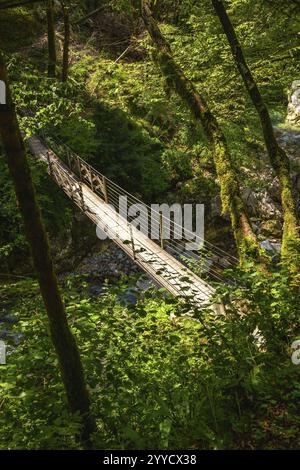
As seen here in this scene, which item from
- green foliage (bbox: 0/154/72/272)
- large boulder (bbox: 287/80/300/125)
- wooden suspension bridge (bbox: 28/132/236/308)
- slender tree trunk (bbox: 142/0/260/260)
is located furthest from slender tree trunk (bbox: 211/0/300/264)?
large boulder (bbox: 287/80/300/125)

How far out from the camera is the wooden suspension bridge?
7458 millimetres

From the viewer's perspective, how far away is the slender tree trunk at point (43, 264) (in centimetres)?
304

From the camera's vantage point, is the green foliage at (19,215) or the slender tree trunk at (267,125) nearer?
the slender tree trunk at (267,125)

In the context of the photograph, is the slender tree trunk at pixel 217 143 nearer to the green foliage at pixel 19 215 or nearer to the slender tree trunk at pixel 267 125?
the slender tree trunk at pixel 267 125

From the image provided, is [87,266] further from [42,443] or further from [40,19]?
[40,19]

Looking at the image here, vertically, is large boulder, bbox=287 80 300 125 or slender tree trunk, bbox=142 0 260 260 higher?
large boulder, bbox=287 80 300 125

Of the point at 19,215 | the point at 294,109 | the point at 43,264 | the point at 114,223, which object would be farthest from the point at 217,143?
the point at 294,109

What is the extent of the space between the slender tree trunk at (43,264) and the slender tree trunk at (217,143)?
14.1 feet

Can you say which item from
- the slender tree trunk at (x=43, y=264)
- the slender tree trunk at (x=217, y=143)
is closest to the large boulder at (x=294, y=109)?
the slender tree trunk at (x=217, y=143)

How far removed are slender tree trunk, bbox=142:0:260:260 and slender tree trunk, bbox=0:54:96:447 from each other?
14.1 ft

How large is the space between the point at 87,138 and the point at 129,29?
9.97 metres

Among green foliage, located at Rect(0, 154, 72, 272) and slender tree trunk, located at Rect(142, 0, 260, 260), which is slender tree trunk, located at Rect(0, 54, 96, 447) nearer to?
slender tree trunk, located at Rect(142, 0, 260, 260)
